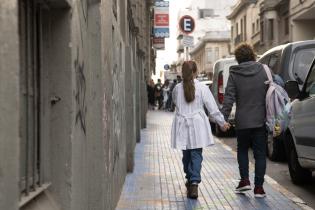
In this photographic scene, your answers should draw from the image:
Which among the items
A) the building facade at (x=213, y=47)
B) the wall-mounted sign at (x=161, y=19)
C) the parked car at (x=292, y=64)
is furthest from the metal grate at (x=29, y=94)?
the building facade at (x=213, y=47)

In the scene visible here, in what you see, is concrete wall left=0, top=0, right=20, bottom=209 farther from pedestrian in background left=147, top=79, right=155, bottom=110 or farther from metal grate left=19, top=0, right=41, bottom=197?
pedestrian in background left=147, top=79, right=155, bottom=110

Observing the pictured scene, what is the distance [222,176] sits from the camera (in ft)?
33.3

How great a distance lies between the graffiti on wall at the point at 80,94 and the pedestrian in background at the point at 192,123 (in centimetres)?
346

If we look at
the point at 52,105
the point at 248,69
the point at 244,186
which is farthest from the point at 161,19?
the point at 52,105

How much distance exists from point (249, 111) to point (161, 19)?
36.3 m

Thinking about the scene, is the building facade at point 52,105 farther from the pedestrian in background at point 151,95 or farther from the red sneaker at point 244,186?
the pedestrian in background at point 151,95

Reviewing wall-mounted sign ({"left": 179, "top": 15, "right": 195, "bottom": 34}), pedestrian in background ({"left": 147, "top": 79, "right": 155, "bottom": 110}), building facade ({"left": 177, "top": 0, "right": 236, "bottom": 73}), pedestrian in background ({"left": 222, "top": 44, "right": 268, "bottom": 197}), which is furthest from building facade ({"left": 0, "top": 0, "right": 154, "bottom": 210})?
building facade ({"left": 177, "top": 0, "right": 236, "bottom": 73})

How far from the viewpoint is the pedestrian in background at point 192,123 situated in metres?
8.20

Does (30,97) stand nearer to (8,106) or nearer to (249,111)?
(8,106)

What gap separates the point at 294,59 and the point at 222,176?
3045 millimetres

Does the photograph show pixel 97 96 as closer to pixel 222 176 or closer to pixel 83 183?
pixel 83 183

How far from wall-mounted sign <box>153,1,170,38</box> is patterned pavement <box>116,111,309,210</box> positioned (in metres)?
31.0

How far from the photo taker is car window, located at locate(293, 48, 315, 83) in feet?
39.1

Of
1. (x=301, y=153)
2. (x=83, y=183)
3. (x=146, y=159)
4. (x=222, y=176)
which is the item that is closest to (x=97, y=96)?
(x=83, y=183)
